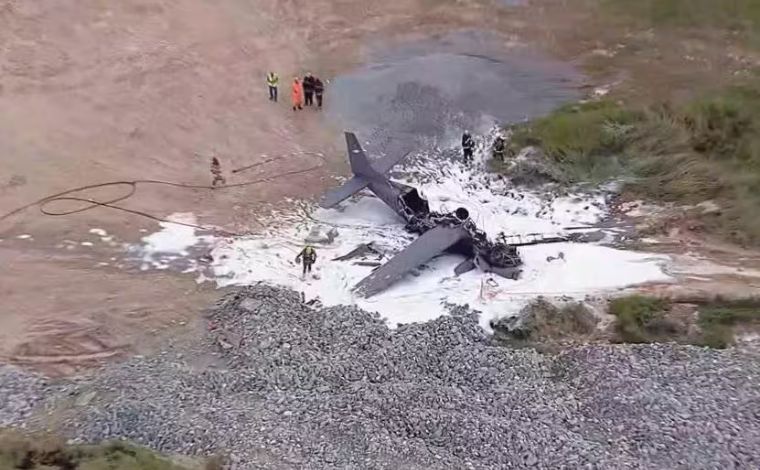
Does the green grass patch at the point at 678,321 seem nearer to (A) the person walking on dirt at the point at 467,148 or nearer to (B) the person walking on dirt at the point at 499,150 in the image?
(B) the person walking on dirt at the point at 499,150

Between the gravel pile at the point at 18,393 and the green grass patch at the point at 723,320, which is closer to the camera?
the gravel pile at the point at 18,393

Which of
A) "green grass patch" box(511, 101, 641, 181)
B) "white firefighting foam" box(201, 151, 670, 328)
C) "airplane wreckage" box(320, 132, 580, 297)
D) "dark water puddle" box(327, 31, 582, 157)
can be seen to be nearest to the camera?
"white firefighting foam" box(201, 151, 670, 328)

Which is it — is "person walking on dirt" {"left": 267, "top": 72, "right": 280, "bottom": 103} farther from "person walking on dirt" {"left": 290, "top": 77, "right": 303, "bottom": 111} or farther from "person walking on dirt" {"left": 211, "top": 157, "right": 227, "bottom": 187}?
"person walking on dirt" {"left": 211, "top": 157, "right": 227, "bottom": 187}

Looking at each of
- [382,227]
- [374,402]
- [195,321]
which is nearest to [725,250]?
[382,227]

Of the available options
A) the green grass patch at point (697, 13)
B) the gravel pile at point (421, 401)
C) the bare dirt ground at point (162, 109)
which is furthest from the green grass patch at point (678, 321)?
the green grass patch at point (697, 13)

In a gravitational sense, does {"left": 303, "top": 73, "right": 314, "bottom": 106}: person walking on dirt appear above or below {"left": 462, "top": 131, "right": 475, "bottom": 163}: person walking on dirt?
above

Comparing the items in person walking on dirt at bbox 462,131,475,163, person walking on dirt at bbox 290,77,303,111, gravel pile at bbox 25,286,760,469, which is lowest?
gravel pile at bbox 25,286,760,469

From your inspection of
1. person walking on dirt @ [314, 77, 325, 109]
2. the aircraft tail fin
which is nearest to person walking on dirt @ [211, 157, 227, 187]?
the aircraft tail fin

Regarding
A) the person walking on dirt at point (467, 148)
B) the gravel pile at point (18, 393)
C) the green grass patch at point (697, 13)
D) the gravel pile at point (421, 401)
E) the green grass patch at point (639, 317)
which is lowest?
the gravel pile at point (18, 393)

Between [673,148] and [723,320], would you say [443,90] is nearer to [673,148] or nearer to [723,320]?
[673,148]
